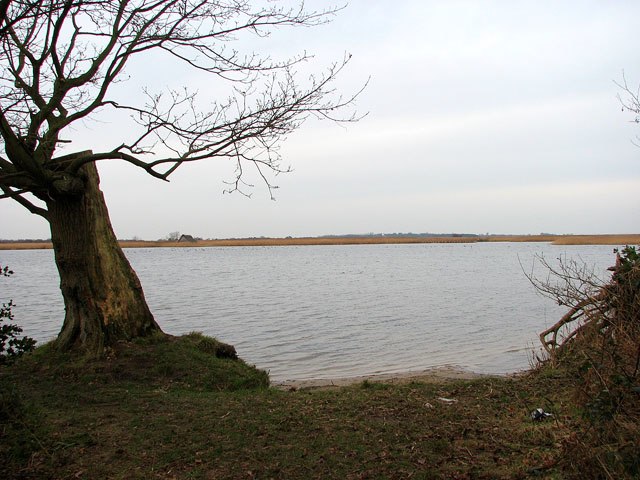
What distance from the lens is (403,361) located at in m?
13.3

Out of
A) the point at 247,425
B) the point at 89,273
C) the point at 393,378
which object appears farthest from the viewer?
the point at 393,378

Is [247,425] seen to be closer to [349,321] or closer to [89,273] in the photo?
[89,273]

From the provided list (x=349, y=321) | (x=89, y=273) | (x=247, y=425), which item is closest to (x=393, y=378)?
(x=247, y=425)

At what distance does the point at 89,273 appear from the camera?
9008 mm

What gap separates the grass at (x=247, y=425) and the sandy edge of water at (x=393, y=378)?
1.35 metres

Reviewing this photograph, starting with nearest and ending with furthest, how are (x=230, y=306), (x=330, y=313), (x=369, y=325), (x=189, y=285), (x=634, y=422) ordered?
(x=634, y=422), (x=369, y=325), (x=330, y=313), (x=230, y=306), (x=189, y=285)

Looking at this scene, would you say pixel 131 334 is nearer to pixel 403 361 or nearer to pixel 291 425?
pixel 291 425

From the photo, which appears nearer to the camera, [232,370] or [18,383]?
[18,383]

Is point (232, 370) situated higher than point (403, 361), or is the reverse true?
point (232, 370)

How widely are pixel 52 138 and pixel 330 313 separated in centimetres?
1418

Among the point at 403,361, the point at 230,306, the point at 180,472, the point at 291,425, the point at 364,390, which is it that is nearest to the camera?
the point at 180,472

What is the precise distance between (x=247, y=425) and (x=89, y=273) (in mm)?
4437

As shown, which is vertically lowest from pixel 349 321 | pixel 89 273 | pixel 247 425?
pixel 349 321

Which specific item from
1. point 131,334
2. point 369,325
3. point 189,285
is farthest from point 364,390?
point 189,285
